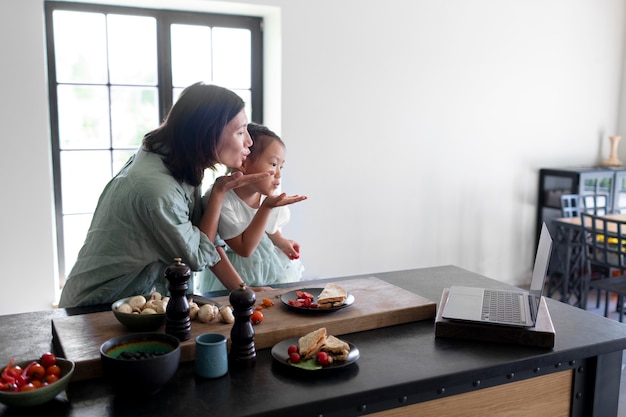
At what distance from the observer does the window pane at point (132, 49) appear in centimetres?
343

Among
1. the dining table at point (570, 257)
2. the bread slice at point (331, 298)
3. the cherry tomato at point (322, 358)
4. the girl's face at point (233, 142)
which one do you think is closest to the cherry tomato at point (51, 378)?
the cherry tomato at point (322, 358)

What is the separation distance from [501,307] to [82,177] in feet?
8.78

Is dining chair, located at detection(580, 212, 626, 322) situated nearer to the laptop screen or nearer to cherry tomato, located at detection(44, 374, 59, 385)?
the laptop screen

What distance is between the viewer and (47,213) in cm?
319

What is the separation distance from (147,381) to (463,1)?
151 inches

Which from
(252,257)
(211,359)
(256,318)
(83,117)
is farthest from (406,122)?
(211,359)

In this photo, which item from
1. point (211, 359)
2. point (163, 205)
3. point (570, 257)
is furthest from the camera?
point (570, 257)

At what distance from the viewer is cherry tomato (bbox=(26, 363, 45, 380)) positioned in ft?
3.71

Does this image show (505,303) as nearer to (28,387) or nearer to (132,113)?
(28,387)

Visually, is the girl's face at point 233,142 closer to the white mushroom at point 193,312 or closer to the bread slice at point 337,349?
the white mushroom at point 193,312

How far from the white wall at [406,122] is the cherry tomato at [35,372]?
2255 millimetres

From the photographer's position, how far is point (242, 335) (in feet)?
4.25

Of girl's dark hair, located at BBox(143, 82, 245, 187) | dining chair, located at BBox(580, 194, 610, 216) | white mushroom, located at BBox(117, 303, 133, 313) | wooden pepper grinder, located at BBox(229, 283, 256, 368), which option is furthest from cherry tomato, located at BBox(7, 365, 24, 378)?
dining chair, located at BBox(580, 194, 610, 216)

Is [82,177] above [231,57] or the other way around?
the other way around
